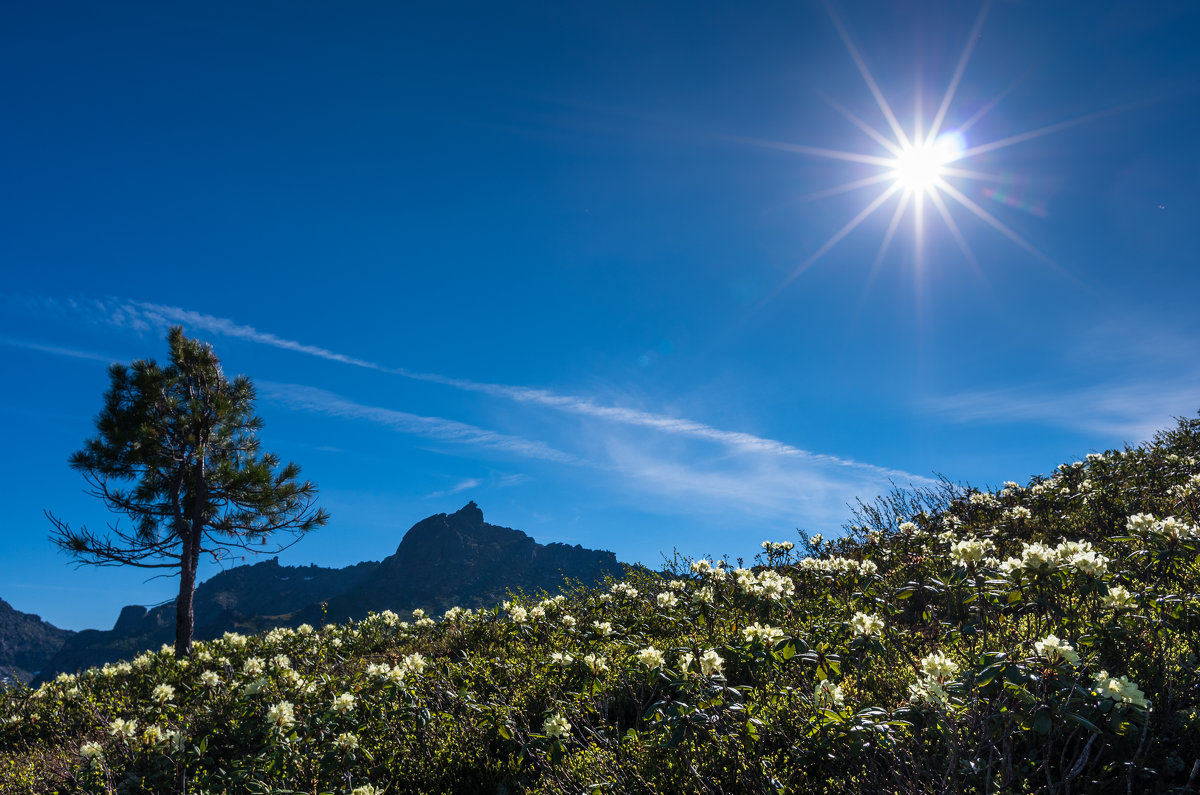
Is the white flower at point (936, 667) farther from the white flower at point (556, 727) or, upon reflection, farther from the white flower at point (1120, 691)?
the white flower at point (556, 727)

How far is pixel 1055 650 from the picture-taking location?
8.39 feet

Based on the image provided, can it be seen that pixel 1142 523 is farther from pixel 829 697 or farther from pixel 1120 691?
pixel 829 697

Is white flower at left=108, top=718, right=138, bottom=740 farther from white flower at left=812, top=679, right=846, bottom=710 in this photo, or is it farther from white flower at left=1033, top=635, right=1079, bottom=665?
white flower at left=1033, top=635, right=1079, bottom=665

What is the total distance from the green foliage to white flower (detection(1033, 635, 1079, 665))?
1cm

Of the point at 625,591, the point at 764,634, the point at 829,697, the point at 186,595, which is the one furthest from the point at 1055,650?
the point at 186,595

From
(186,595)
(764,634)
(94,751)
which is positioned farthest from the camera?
(186,595)

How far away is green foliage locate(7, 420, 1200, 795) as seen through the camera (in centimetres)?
276

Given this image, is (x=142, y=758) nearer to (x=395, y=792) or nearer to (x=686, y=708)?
Result: (x=395, y=792)

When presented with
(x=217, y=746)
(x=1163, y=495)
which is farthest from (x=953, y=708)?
(x=1163, y=495)

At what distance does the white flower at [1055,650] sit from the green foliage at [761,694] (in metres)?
0.01

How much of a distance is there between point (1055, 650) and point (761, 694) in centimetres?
187

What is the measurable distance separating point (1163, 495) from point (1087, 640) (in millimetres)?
6789

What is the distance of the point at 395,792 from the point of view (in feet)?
13.6

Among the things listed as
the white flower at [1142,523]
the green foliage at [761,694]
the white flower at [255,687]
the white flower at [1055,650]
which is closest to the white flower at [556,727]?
the green foliage at [761,694]
